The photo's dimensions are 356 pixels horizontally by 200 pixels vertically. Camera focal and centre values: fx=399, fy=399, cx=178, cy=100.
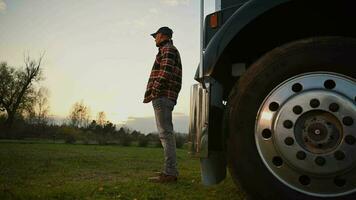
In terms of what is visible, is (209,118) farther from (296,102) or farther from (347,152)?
(347,152)

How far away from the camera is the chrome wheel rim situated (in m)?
2.22

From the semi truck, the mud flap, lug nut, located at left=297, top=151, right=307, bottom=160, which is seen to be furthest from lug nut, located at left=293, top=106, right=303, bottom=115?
the mud flap

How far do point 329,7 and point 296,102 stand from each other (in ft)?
2.62

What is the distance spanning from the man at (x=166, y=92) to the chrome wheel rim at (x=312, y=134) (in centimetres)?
277

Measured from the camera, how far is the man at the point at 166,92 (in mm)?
5121

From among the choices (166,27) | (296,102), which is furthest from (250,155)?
(166,27)

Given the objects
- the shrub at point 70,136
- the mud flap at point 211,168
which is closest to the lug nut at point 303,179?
the mud flap at point 211,168

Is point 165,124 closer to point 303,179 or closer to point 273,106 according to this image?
point 273,106

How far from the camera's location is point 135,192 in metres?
4.28

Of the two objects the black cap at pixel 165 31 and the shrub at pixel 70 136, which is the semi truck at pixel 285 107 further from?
the shrub at pixel 70 136

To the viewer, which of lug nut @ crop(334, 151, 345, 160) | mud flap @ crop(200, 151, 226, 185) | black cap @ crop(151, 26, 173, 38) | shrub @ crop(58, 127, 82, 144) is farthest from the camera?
shrub @ crop(58, 127, 82, 144)

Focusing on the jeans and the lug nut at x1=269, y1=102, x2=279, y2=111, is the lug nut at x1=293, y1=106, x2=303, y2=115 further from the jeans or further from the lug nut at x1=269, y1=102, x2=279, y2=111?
the jeans

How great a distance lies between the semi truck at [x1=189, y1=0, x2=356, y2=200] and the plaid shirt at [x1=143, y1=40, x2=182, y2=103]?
2.19 m

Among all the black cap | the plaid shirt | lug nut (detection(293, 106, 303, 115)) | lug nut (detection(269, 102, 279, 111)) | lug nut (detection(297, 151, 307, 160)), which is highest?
the black cap
